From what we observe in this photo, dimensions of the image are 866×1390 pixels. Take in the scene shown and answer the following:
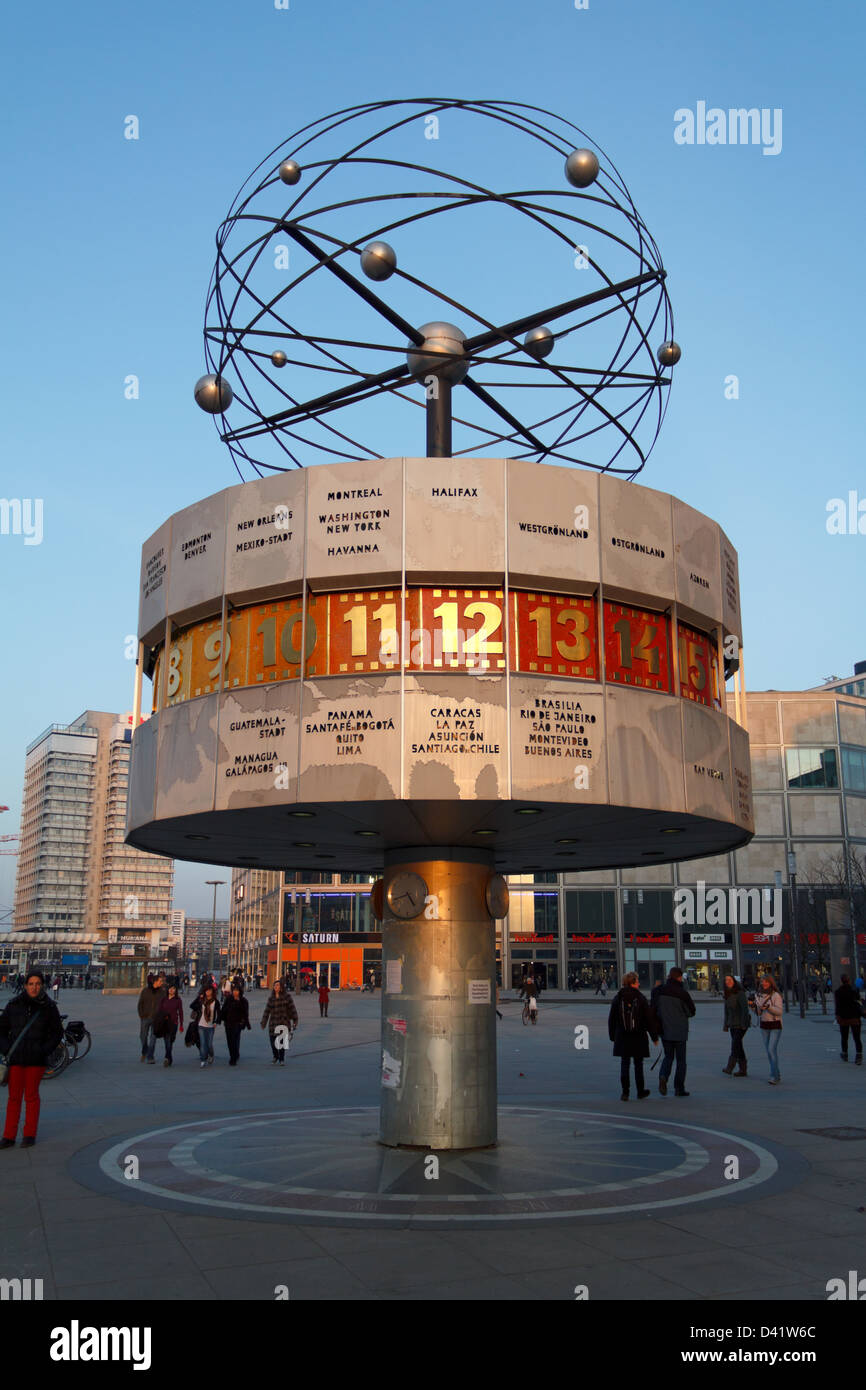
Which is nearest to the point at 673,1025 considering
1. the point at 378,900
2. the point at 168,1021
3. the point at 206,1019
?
the point at 378,900

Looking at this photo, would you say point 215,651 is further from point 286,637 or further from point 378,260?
point 378,260

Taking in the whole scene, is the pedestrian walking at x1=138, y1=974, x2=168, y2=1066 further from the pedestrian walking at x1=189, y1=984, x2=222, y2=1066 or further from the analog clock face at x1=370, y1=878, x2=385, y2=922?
the analog clock face at x1=370, y1=878, x2=385, y2=922

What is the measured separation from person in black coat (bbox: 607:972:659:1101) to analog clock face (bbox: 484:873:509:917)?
4.69 metres

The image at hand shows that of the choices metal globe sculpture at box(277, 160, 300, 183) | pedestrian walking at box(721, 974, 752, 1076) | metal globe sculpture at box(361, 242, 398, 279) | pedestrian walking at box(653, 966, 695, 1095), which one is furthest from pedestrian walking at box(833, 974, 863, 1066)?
metal globe sculpture at box(277, 160, 300, 183)

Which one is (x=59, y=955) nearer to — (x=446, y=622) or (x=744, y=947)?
(x=744, y=947)

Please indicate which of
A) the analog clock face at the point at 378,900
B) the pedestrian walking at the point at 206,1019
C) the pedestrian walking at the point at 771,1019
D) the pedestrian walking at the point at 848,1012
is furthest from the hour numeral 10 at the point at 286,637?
the pedestrian walking at the point at 848,1012

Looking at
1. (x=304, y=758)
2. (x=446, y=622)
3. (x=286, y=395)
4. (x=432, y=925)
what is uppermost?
(x=286, y=395)

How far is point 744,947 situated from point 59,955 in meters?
155

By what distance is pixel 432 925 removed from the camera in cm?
1345

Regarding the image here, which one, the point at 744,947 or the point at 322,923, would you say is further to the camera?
the point at 322,923

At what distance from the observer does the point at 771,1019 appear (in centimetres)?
2048

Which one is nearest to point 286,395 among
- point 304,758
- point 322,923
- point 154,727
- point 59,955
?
point 154,727
